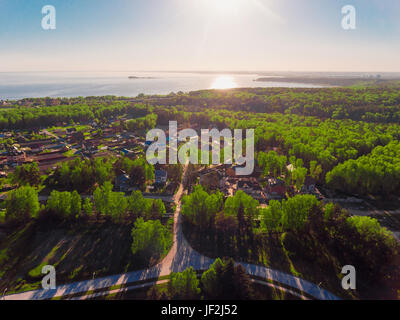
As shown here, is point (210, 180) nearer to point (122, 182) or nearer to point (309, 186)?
point (122, 182)

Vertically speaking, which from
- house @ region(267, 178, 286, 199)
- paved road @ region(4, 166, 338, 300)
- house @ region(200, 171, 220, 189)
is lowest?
paved road @ region(4, 166, 338, 300)

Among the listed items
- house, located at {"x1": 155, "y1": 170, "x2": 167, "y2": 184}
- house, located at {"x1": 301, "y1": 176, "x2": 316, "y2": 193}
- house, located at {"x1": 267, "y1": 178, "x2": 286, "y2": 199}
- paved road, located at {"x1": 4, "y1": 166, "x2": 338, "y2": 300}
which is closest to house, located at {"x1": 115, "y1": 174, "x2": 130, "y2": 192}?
house, located at {"x1": 155, "y1": 170, "x2": 167, "y2": 184}

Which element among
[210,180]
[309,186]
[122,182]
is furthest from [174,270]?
[309,186]

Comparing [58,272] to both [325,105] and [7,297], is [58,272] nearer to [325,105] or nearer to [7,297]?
[7,297]

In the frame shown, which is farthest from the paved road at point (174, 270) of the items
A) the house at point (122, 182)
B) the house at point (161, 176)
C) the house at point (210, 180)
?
the house at point (122, 182)

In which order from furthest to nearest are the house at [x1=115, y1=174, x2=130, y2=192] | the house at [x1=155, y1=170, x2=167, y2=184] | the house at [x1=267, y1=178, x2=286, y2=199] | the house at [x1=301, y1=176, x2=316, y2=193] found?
1. the house at [x1=155, y1=170, x2=167, y2=184]
2. the house at [x1=115, y1=174, x2=130, y2=192]
3. the house at [x1=301, y1=176, x2=316, y2=193]
4. the house at [x1=267, y1=178, x2=286, y2=199]

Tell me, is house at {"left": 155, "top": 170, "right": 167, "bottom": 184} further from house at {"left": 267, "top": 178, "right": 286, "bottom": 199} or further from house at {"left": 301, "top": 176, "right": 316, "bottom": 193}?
house at {"left": 301, "top": 176, "right": 316, "bottom": 193}
